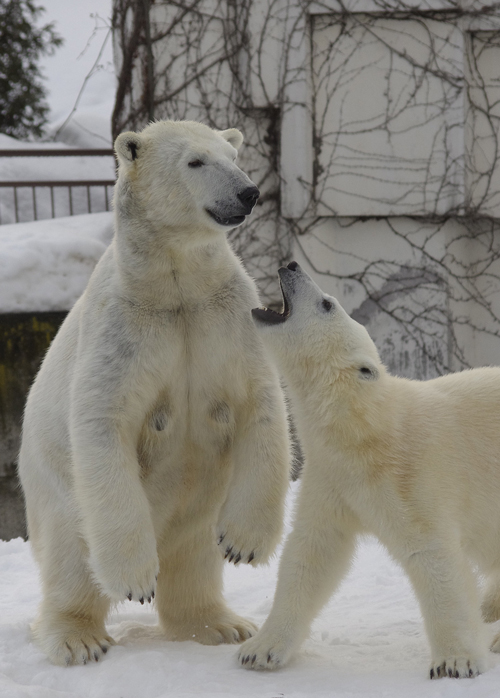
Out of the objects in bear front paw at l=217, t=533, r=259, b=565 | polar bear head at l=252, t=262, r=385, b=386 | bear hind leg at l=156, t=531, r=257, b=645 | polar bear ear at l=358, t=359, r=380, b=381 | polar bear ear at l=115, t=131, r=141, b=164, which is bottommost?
bear hind leg at l=156, t=531, r=257, b=645

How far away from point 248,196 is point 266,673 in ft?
4.93

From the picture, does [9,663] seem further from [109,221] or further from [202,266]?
[109,221]

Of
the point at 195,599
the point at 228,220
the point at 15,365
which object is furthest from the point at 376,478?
the point at 15,365

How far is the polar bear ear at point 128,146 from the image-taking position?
284 centimetres

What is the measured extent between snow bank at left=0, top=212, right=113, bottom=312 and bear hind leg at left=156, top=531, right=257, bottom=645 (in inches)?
141

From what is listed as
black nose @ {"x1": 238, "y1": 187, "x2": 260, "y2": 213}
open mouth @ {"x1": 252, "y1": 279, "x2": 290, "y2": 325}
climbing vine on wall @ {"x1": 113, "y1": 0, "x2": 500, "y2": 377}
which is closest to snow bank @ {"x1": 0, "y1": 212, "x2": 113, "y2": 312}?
climbing vine on wall @ {"x1": 113, "y1": 0, "x2": 500, "y2": 377}

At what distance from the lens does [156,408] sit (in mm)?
2848

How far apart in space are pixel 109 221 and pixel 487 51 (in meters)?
3.43

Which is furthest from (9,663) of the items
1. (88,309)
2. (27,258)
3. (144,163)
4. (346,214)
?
(346,214)

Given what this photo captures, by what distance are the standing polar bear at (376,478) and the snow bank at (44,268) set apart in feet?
13.0

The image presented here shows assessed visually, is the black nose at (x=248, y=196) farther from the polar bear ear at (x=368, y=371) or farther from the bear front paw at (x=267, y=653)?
the bear front paw at (x=267, y=653)

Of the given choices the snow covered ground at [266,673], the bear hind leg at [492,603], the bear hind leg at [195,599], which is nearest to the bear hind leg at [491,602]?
the bear hind leg at [492,603]

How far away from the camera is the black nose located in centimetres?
271

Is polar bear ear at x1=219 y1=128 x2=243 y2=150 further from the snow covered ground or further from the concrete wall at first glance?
the concrete wall
